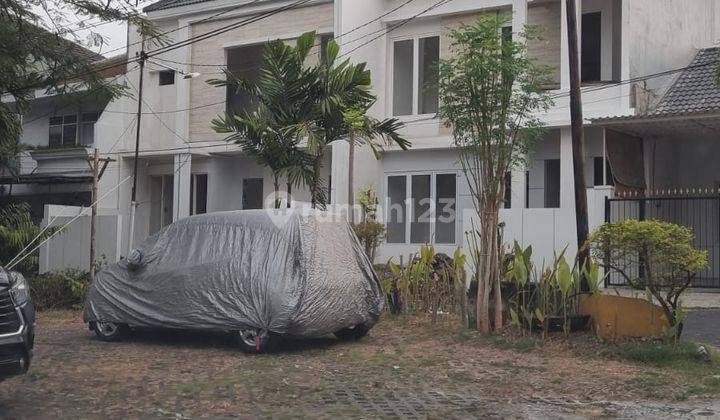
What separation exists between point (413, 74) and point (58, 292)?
31.2ft

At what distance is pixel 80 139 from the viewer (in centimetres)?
2661

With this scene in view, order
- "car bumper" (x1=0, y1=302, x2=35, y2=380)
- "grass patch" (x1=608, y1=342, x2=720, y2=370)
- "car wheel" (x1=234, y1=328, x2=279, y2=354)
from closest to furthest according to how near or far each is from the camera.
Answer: "car bumper" (x1=0, y1=302, x2=35, y2=380)
"grass patch" (x1=608, y1=342, x2=720, y2=370)
"car wheel" (x1=234, y1=328, x2=279, y2=354)

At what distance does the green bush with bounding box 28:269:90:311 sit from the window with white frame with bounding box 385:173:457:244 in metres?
6.99

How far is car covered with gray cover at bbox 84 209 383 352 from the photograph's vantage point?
31.7ft

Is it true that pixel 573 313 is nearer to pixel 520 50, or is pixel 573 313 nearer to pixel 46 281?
pixel 520 50

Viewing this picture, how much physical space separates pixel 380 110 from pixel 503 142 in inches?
380

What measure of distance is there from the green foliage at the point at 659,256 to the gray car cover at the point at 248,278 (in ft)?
9.88

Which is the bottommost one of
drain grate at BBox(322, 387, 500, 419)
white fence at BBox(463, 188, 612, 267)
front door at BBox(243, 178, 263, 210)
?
drain grate at BBox(322, 387, 500, 419)

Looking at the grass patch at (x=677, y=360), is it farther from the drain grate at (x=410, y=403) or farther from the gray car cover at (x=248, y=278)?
the gray car cover at (x=248, y=278)

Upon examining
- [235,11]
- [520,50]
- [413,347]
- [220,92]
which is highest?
[235,11]

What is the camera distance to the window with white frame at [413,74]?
1986 cm

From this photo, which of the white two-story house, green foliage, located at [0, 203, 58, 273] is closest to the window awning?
green foliage, located at [0, 203, 58, 273]

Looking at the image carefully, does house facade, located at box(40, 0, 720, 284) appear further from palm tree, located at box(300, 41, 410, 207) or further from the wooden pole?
palm tree, located at box(300, 41, 410, 207)

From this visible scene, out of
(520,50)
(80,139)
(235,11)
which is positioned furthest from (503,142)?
(80,139)
